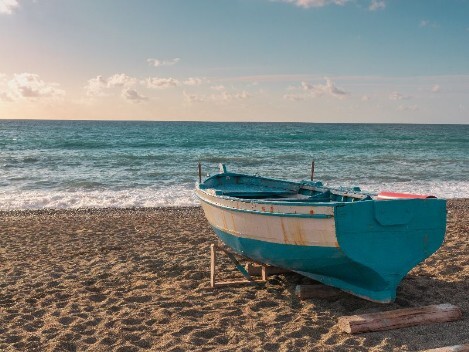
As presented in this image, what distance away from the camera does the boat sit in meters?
6.31

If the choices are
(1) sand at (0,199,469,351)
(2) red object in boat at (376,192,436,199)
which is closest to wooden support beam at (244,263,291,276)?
(1) sand at (0,199,469,351)

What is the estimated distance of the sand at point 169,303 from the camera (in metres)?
6.12

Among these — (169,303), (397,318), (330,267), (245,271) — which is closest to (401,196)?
(330,267)

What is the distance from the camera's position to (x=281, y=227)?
7023 mm

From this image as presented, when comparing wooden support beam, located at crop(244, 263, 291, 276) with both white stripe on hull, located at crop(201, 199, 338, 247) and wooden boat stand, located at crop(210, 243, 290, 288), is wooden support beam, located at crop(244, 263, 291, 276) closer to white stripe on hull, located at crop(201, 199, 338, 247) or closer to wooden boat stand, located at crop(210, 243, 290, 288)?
wooden boat stand, located at crop(210, 243, 290, 288)

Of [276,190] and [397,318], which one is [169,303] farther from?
[276,190]

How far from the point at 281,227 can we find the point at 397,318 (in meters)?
1.99

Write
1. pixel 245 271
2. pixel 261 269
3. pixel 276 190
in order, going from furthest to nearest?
pixel 276 190 → pixel 261 269 → pixel 245 271

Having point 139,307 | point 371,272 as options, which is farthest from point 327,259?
point 139,307

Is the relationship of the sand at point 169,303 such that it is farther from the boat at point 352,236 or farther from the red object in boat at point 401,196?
the red object in boat at point 401,196

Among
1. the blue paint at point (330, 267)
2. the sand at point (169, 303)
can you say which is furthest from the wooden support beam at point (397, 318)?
the blue paint at point (330, 267)

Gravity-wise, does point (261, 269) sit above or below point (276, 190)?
below

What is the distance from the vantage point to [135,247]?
11234mm

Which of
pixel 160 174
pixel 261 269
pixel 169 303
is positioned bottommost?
pixel 160 174
